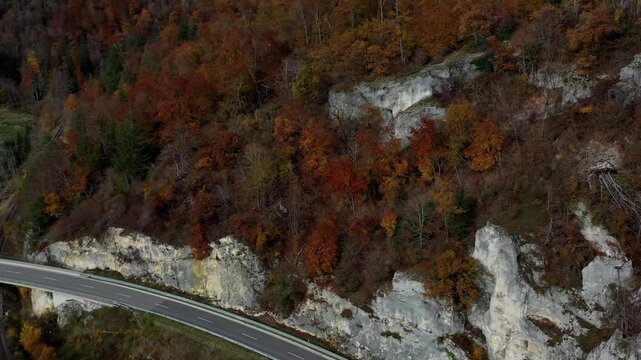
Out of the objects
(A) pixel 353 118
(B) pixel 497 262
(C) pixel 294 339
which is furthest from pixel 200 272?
(B) pixel 497 262

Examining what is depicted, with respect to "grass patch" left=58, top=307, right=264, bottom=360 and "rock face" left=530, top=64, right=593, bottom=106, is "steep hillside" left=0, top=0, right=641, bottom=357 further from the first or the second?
"grass patch" left=58, top=307, right=264, bottom=360

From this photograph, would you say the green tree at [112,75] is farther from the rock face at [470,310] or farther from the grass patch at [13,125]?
the rock face at [470,310]

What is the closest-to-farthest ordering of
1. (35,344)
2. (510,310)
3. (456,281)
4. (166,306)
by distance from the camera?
(510,310) → (456,281) → (166,306) → (35,344)

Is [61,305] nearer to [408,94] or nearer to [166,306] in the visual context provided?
[166,306]

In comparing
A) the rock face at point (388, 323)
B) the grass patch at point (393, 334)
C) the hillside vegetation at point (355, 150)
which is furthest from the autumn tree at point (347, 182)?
the grass patch at point (393, 334)

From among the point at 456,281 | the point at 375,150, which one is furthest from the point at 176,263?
the point at 456,281

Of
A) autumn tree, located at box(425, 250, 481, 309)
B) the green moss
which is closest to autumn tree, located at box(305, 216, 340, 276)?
autumn tree, located at box(425, 250, 481, 309)
